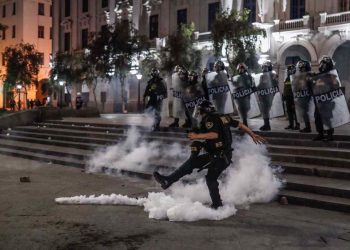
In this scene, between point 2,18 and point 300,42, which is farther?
point 2,18

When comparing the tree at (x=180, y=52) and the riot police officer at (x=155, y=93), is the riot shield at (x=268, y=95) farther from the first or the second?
the tree at (x=180, y=52)

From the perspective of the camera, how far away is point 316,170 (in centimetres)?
977

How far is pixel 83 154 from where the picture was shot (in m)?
14.9

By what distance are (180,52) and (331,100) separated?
2088 cm

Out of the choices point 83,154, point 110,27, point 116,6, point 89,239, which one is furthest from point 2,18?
point 89,239

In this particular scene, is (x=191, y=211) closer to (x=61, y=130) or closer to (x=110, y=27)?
(x=61, y=130)

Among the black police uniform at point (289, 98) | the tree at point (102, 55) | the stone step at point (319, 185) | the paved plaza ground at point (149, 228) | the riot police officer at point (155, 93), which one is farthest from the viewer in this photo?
the tree at point (102, 55)

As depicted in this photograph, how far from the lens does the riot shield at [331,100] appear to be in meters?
10.9

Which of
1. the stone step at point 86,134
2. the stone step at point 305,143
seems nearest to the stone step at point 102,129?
the stone step at point 86,134

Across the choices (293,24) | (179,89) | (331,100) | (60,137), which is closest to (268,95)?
(179,89)

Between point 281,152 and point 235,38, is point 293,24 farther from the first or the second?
point 281,152

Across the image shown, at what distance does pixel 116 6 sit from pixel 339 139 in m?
34.3

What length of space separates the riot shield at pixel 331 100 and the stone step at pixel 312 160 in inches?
40.8

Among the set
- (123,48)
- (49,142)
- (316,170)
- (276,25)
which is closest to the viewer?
(316,170)
